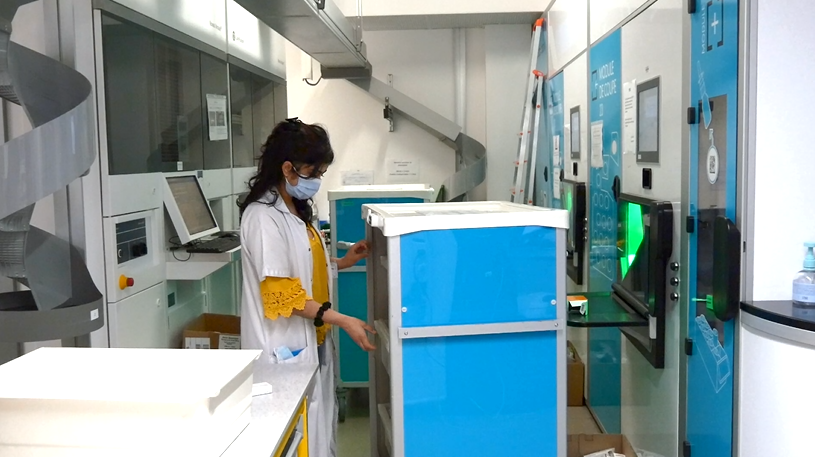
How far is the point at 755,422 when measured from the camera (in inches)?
75.5

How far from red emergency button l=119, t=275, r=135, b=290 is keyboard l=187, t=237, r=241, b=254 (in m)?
0.42

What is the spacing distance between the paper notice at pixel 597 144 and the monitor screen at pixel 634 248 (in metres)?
0.38

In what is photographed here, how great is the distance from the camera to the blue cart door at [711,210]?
2.01 m

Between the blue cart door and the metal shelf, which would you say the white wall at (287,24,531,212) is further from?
the blue cart door

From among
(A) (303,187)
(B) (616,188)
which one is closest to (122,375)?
(A) (303,187)

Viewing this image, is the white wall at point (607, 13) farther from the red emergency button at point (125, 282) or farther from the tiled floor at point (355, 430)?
the tiled floor at point (355, 430)

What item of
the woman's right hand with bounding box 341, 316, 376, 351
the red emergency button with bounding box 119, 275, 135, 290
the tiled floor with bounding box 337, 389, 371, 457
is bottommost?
the tiled floor with bounding box 337, 389, 371, 457

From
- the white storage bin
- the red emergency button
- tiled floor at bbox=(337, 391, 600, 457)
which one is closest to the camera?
the white storage bin

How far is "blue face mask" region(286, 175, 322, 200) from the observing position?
2.41 metres

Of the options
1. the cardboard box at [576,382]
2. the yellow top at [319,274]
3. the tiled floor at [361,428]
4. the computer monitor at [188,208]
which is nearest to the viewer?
the yellow top at [319,274]

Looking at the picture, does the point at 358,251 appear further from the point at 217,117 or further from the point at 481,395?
the point at 217,117

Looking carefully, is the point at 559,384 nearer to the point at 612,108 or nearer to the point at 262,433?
the point at 262,433

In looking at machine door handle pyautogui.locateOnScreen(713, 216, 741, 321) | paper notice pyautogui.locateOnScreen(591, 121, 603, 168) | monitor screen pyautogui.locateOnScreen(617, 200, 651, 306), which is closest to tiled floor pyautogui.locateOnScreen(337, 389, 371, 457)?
monitor screen pyautogui.locateOnScreen(617, 200, 651, 306)

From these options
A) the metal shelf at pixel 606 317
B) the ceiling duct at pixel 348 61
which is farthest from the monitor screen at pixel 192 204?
the metal shelf at pixel 606 317
